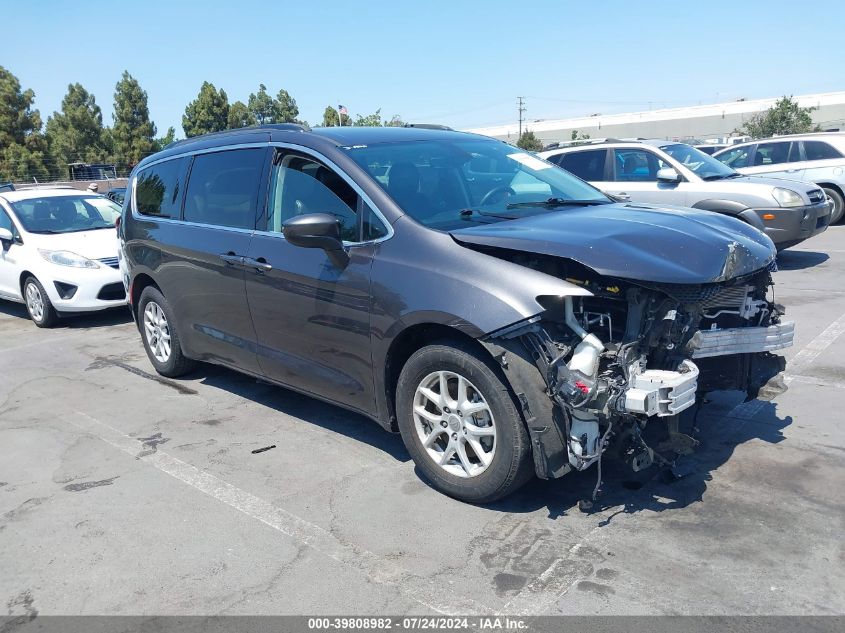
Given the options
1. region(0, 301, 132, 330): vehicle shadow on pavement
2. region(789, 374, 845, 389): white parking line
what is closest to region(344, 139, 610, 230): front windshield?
region(789, 374, 845, 389): white parking line

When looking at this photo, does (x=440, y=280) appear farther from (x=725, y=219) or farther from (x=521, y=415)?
(x=725, y=219)

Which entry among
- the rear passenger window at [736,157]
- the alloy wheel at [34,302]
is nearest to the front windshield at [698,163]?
the rear passenger window at [736,157]

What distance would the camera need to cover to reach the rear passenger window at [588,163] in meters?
10.8

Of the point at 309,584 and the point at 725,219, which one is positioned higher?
the point at 725,219

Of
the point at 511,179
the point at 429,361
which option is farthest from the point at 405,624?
the point at 511,179

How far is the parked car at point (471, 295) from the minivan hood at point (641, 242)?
0.01 metres

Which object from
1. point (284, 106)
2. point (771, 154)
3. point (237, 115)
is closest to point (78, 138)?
point (237, 115)

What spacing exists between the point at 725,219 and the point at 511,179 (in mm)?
1369

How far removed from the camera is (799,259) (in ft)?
37.4

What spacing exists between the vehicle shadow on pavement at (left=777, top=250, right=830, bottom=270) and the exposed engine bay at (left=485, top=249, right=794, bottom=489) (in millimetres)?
7744

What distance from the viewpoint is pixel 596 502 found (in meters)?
3.96

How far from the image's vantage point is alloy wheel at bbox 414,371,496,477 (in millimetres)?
3850

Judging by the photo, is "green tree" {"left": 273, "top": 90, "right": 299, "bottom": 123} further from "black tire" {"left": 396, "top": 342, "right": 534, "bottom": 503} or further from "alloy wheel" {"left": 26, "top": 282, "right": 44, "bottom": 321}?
"black tire" {"left": 396, "top": 342, "right": 534, "bottom": 503}

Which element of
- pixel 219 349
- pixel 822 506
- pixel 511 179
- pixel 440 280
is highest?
pixel 511 179
